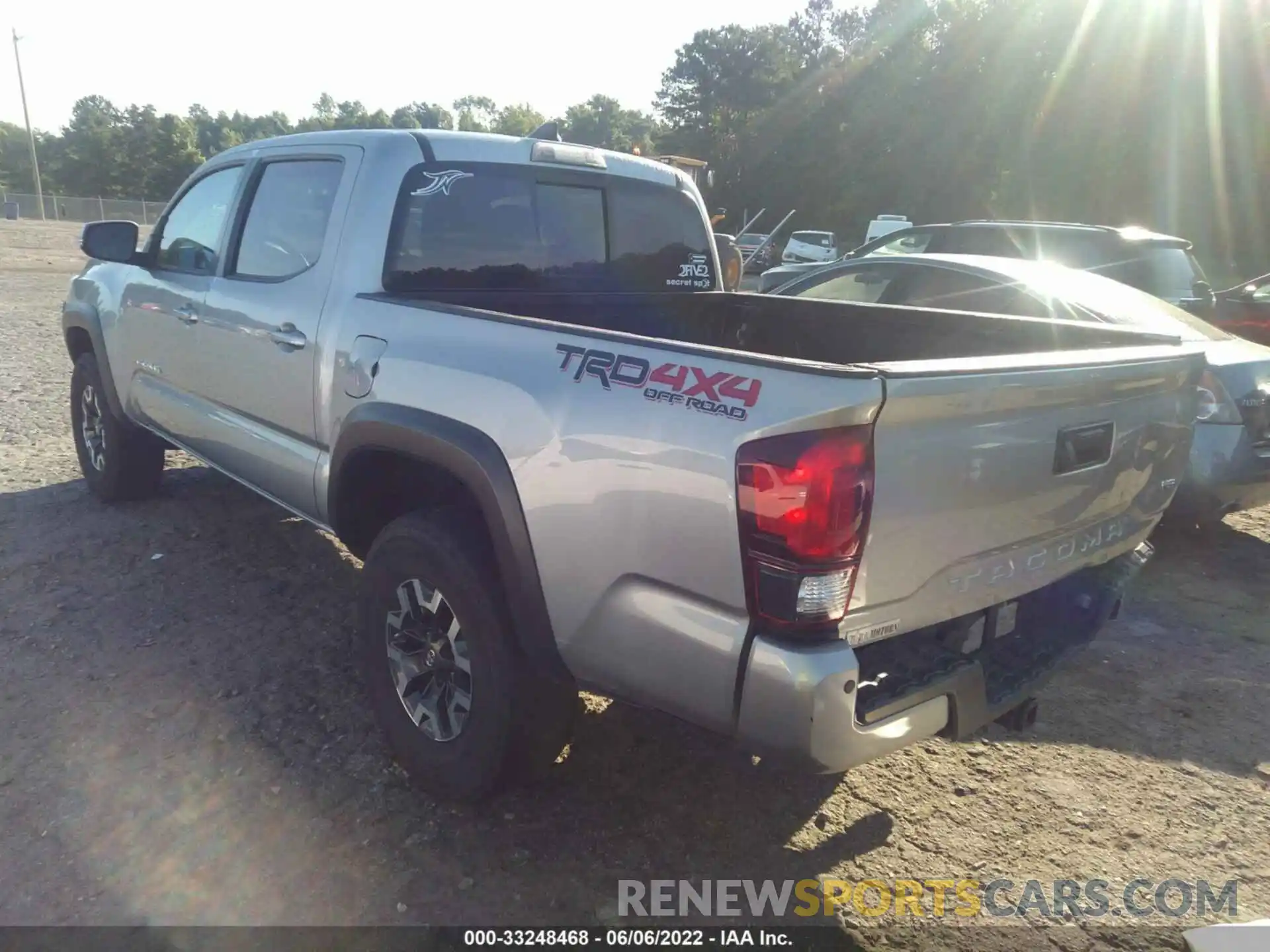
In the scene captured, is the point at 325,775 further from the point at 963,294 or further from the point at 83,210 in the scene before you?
the point at 83,210

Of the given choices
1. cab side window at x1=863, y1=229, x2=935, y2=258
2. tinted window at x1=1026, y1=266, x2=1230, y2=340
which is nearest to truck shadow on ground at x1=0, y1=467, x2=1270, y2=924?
tinted window at x1=1026, y1=266, x2=1230, y2=340

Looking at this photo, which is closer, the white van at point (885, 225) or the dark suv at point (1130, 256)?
the dark suv at point (1130, 256)

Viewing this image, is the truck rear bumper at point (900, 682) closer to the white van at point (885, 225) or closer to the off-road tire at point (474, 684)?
the off-road tire at point (474, 684)

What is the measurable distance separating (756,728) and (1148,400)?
1.53m

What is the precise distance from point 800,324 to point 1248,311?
7836 millimetres

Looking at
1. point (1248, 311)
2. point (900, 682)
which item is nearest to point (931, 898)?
point (900, 682)

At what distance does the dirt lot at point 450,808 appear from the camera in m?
2.57

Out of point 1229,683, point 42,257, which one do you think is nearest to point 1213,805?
point 1229,683

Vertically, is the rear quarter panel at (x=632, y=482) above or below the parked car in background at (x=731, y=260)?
below

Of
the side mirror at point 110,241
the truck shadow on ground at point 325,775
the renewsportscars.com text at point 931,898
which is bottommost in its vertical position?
the renewsportscars.com text at point 931,898

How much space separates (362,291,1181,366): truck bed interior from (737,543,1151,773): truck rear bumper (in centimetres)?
80

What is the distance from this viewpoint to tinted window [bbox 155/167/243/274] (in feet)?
13.6

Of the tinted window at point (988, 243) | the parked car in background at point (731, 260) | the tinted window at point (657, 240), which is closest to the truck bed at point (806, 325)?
the tinted window at point (657, 240)

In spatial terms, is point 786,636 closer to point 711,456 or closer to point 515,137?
point 711,456
